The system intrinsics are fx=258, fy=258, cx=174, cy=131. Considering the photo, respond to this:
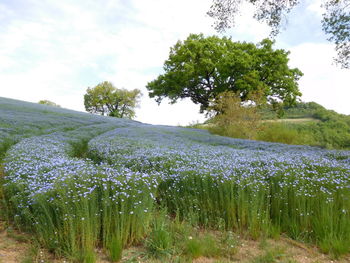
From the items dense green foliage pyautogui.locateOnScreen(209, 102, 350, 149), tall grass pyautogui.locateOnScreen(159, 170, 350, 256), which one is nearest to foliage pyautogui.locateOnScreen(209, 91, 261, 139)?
dense green foliage pyautogui.locateOnScreen(209, 102, 350, 149)

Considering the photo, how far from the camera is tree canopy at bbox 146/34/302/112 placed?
3133 centimetres

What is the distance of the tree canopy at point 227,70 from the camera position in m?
31.3

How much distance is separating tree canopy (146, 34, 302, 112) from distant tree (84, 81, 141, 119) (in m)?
30.4

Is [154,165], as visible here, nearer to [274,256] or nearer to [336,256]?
[274,256]

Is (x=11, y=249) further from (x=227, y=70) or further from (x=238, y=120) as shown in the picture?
(x=227, y=70)

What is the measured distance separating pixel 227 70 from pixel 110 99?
39.0m

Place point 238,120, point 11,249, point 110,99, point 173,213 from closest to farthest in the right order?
point 11,249 → point 173,213 → point 238,120 → point 110,99

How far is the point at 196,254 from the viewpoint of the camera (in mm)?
3781

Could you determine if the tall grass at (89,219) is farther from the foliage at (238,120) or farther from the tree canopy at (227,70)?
the tree canopy at (227,70)

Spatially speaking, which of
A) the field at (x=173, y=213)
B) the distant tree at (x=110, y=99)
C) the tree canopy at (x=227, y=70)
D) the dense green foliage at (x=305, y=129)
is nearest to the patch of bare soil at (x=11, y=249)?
the field at (x=173, y=213)

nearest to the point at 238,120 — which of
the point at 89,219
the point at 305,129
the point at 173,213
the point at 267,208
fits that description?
the point at 305,129

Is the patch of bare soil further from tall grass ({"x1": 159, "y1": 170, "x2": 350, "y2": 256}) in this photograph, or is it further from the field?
tall grass ({"x1": 159, "y1": 170, "x2": 350, "y2": 256})

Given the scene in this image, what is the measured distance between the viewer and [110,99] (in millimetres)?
63375

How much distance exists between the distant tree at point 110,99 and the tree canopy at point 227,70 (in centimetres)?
3036
